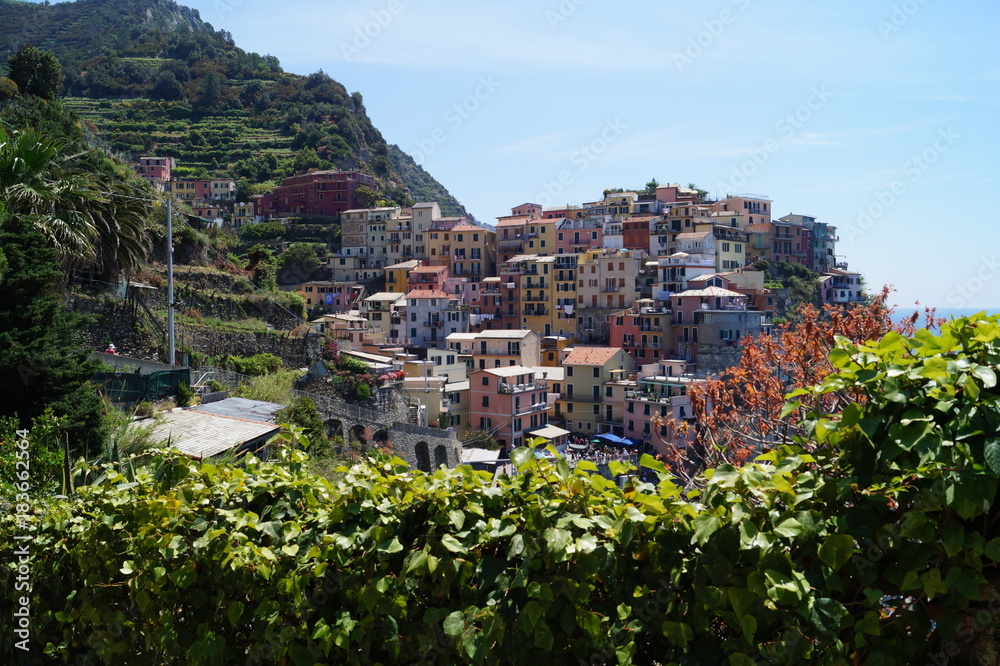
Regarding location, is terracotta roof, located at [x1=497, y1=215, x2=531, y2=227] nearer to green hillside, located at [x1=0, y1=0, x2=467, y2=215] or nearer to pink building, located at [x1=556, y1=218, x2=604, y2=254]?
pink building, located at [x1=556, y1=218, x2=604, y2=254]

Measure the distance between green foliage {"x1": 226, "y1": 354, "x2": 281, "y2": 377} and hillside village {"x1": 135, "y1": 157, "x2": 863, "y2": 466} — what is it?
20.1ft

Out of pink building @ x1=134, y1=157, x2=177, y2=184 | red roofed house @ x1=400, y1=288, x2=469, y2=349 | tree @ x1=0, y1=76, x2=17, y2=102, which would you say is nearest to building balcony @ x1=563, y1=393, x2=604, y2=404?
red roofed house @ x1=400, y1=288, x2=469, y2=349

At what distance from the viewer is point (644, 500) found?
2951 millimetres

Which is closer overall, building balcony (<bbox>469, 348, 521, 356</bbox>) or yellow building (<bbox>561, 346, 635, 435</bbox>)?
yellow building (<bbox>561, 346, 635, 435</bbox>)

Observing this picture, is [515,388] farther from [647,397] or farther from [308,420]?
[308,420]

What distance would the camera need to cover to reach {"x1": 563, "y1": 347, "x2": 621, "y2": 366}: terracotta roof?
1686 inches

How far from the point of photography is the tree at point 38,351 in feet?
26.2

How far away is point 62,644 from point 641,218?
5876 cm

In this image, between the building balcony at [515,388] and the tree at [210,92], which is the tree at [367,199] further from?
the building balcony at [515,388]

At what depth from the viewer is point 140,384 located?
1355 centimetres

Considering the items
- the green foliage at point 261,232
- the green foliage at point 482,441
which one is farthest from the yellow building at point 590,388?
the green foliage at point 261,232

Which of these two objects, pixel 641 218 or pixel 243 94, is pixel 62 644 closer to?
pixel 641 218

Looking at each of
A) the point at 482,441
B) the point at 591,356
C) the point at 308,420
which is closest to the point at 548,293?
Answer: the point at 591,356

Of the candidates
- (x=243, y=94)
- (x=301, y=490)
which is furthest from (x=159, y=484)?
(x=243, y=94)
